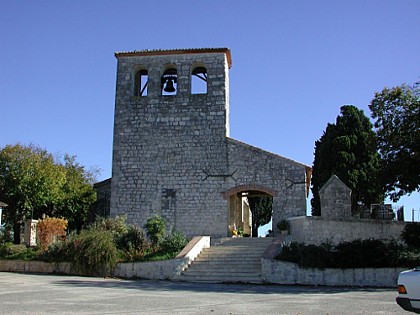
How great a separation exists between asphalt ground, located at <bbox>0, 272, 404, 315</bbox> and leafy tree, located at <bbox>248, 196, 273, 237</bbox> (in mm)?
22047

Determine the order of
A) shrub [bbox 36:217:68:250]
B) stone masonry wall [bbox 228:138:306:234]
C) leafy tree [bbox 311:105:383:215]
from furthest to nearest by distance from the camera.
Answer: leafy tree [bbox 311:105:383:215] → stone masonry wall [bbox 228:138:306:234] → shrub [bbox 36:217:68:250]

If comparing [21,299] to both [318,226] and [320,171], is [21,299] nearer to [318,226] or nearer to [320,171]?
[318,226]

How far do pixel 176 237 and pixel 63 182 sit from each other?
9219 mm

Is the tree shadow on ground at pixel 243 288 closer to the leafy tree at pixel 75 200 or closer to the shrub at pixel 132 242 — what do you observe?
the shrub at pixel 132 242

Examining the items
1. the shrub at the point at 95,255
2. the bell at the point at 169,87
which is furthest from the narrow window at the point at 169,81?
the shrub at the point at 95,255

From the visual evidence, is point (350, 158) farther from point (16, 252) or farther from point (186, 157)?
point (16, 252)

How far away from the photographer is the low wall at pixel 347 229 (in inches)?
750

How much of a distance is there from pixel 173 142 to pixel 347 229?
30.5 ft

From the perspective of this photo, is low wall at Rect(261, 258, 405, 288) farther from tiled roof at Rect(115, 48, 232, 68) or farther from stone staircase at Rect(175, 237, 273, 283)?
tiled roof at Rect(115, 48, 232, 68)

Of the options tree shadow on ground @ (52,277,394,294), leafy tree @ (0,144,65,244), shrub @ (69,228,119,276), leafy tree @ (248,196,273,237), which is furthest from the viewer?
leafy tree @ (248,196,273,237)

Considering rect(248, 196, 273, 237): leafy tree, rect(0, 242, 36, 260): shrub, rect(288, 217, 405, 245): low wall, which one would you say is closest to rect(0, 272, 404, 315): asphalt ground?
rect(288, 217, 405, 245): low wall

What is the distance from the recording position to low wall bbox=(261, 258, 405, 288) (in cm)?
1511

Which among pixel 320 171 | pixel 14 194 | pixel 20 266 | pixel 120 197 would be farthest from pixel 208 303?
pixel 320 171

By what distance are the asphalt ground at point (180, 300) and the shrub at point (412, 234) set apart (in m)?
5.24
